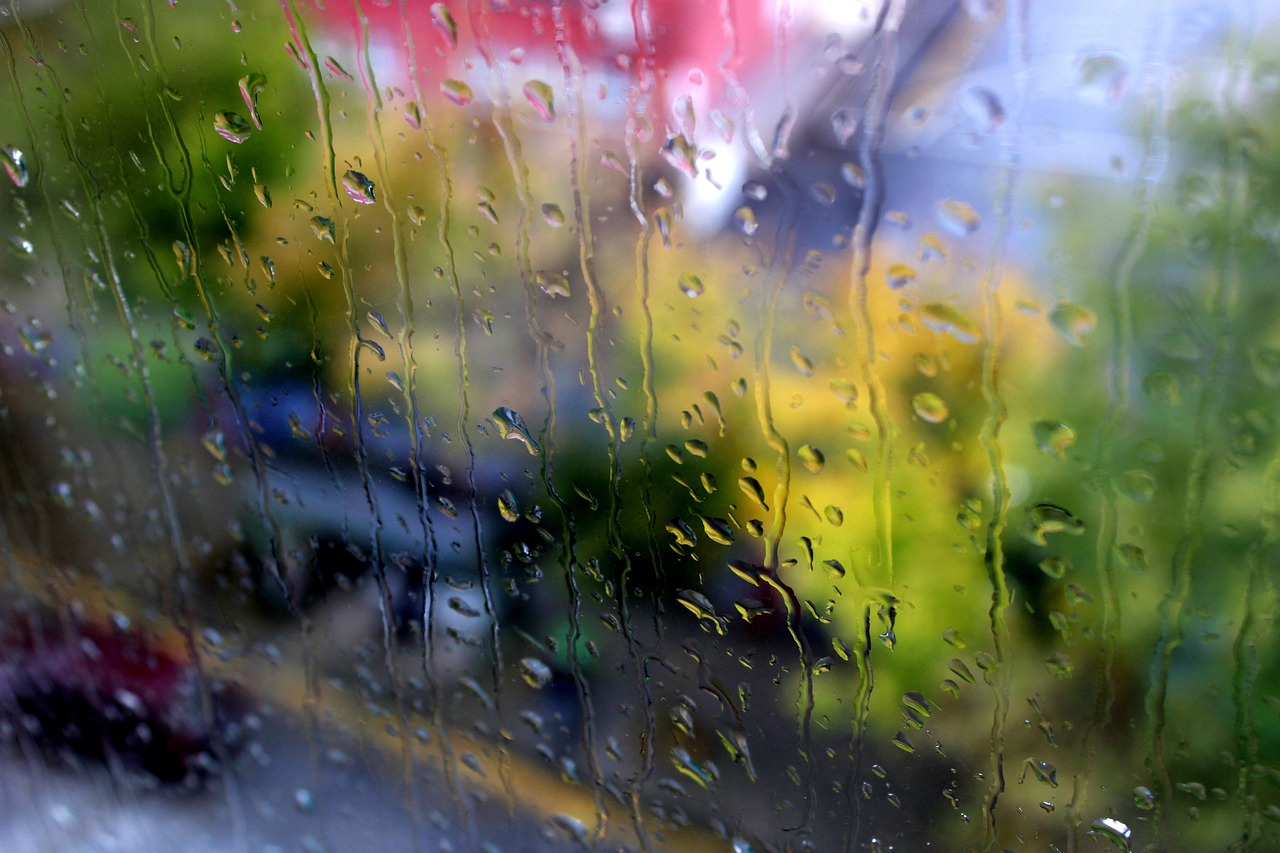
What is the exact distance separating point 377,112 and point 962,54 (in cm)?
36

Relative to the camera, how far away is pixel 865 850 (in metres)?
0.53

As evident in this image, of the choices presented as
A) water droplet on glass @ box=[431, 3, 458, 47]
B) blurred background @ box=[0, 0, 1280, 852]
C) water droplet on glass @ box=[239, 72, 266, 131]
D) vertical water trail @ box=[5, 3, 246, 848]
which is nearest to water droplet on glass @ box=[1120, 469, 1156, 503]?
blurred background @ box=[0, 0, 1280, 852]

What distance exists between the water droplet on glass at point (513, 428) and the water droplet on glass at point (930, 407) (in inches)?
9.8

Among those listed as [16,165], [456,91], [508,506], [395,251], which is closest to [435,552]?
[508,506]

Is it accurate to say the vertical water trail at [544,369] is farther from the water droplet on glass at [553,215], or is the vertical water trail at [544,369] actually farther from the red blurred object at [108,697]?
the red blurred object at [108,697]

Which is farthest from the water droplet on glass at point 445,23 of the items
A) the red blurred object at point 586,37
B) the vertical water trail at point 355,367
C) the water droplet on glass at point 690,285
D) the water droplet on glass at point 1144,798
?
the water droplet on glass at point 1144,798

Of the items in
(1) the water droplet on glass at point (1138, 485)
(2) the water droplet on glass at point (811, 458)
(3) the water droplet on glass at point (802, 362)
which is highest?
(3) the water droplet on glass at point (802, 362)

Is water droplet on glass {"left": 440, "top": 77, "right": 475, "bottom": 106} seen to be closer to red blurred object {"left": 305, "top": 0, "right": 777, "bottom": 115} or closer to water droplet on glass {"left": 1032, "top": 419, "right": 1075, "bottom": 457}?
red blurred object {"left": 305, "top": 0, "right": 777, "bottom": 115}

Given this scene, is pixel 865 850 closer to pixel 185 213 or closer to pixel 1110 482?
pixel 1110 482

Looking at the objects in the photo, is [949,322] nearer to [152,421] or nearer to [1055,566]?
[1055,566]

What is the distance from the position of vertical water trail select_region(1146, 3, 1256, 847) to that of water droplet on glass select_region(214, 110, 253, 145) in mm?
583

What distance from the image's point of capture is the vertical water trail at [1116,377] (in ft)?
1.21

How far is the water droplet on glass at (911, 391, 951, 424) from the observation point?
45 cm

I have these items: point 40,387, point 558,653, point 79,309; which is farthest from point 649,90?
point 40,387
